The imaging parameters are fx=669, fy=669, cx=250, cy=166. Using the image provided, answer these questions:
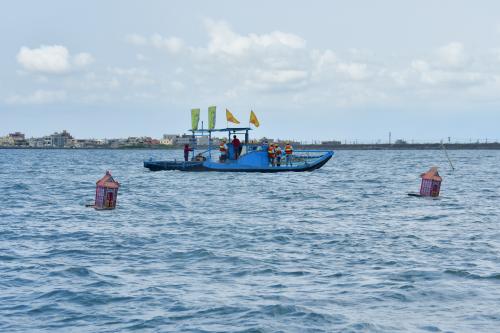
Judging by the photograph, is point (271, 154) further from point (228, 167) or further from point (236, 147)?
point (228, 167)

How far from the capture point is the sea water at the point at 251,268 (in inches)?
450

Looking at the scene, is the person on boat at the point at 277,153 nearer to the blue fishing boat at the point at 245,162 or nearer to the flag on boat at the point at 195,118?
the blue fishing boat at the point at 245,162

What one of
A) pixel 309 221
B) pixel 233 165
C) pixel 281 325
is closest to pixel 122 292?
pixel 281 325

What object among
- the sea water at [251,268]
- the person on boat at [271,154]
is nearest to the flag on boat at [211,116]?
the person on boat at [271,154]

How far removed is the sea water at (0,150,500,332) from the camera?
37.5 ft

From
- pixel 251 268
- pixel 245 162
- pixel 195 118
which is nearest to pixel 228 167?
pixel 245 162

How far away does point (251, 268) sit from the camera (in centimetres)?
1542

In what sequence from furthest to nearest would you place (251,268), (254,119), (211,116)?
(211,116)
(254,119)
(251,268)

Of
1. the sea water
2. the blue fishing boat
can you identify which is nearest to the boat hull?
the blue fishing boat

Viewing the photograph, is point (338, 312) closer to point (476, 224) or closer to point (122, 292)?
point (122, 292)

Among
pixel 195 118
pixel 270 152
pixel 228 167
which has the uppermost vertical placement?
pixel 195 118

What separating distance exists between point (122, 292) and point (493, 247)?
10288 mm

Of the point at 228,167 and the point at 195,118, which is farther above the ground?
the point at 195,118

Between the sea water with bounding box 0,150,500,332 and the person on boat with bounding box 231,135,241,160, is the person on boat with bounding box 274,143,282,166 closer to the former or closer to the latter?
the person on boat with bounding box 231,135,241,160
